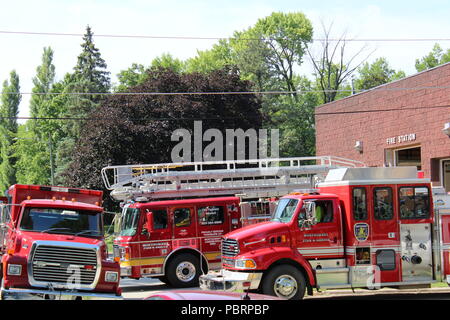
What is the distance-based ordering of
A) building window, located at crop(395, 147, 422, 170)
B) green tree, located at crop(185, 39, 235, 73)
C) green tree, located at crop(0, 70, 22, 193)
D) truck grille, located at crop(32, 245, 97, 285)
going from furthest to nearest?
1. green tree, located at crop(0, 70, 22, 193)
2. green tree, located at crop(185, 39, 235, 73)
3. building window, located at crop(395, 147, 422, 170)
4. truck grille, located at crop(32, 245, 97, 285)

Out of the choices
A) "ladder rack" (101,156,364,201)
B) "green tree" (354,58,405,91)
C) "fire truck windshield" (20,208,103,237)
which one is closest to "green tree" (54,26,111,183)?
"green tree" (354,58,405,91)

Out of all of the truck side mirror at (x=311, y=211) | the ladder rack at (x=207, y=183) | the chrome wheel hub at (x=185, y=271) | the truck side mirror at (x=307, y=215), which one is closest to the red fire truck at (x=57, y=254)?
the truck side mirror at (x=307, y=215)

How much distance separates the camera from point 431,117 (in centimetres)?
2536

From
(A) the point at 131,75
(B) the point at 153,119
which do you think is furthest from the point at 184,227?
(A) the point at 131,75

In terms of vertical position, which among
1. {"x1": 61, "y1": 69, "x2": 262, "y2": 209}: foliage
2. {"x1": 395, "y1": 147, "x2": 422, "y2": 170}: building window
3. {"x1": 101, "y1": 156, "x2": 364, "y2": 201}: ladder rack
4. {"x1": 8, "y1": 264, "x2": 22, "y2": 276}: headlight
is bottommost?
{"x1": 8, "y1": 264, "x2": 22, "y2": 276}: headlight

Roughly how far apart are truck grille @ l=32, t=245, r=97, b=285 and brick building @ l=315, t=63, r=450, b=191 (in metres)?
15.4

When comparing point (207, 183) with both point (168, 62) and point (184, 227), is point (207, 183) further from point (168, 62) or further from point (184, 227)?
→ point (168, 62)

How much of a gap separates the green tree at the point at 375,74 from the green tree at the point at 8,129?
46.2 meters

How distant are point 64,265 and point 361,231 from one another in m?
6.34

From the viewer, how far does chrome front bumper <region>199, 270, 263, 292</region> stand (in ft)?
40.5

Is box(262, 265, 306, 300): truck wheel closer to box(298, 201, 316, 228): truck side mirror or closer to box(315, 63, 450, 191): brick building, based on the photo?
box(298, 201, 316, 228): truck side mirror
